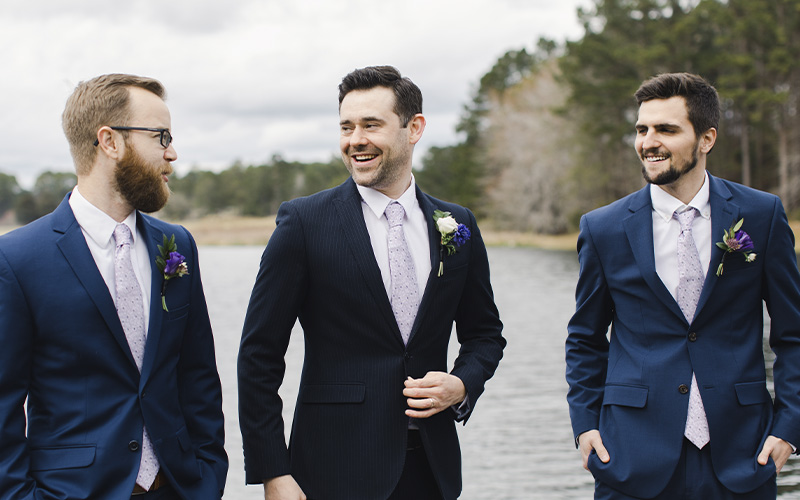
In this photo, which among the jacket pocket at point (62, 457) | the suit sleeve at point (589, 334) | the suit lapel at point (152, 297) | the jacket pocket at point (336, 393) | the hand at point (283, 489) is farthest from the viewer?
the suit sleeve at point (589, 334)

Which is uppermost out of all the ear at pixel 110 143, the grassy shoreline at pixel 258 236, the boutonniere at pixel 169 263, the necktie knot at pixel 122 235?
the ear at pixel 110 143

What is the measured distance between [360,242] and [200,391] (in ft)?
2.89

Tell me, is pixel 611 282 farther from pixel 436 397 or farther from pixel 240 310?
pixel 240 310

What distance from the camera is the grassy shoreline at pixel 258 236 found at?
58812 millimetres

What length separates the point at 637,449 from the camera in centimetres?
355

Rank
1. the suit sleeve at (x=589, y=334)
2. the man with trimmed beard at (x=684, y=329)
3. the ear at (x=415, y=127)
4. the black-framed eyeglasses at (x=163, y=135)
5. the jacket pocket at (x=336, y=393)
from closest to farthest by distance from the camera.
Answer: the black-framed eyeglasses at (x=163, y=135)
the jacket pocket at (x=336, y=393)
the man with trimmed beard at (x=684, y=329)
the ear at (x=415, y=127)
the suit sleeve at (x=589, y=334)

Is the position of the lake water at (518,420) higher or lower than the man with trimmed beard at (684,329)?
lower

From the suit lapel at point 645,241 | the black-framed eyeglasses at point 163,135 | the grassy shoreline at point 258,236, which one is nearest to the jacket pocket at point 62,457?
the black-framed eyeglasses at point 163,135

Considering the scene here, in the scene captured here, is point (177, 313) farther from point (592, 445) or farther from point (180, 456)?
point (592, 445)

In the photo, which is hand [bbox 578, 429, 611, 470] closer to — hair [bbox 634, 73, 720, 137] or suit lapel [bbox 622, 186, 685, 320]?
suit lapel [bbox 622, 186, 685, 320]

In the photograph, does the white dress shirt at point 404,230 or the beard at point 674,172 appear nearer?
the white dress shirt at point 404,230

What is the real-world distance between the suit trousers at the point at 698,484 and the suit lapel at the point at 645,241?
1.90ft

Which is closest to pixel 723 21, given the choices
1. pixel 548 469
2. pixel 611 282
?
pixel 548 469

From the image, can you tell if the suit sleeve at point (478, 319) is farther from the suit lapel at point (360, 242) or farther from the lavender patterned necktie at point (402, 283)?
the suit lapel at point (360, 242)
